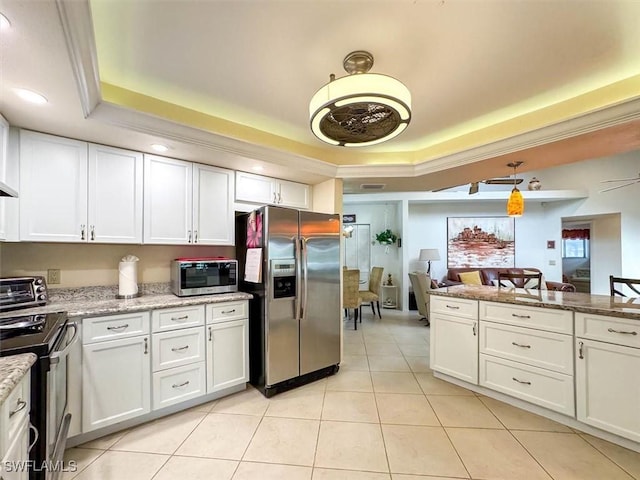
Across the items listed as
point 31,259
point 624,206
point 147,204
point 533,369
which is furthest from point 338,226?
point 624,206

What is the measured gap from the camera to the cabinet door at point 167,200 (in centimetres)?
247

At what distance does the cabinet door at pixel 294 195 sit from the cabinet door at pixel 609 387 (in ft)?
9.21

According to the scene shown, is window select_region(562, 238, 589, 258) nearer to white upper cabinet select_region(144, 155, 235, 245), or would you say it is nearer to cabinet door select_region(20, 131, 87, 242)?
white upper cabinet select_region(144, 155, 235, 245)

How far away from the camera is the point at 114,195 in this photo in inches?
91.2

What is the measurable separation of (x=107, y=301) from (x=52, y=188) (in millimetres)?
932

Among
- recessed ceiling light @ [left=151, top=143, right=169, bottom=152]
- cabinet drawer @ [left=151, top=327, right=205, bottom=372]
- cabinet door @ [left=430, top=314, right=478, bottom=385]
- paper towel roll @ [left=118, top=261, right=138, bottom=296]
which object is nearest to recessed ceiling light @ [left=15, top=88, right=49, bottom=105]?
recessed ceiling light @ [left=151, top=143, right=169, bottom=152]

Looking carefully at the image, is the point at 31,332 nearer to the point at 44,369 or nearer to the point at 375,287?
the point at 44,369

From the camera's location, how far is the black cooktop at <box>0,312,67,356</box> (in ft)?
4.18

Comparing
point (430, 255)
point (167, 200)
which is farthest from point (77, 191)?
point (430, 255)

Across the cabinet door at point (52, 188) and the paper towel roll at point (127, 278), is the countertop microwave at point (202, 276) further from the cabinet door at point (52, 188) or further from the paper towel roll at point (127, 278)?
the cabinet door at point (52, 188)

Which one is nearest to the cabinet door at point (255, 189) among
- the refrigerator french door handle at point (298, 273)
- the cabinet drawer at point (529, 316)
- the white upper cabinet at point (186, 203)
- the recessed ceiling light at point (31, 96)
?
the white upper cabinet at point (186, 203)

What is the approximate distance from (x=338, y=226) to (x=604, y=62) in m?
2.33

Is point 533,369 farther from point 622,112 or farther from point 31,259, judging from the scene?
point 31,259

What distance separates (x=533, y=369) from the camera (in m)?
2.33
